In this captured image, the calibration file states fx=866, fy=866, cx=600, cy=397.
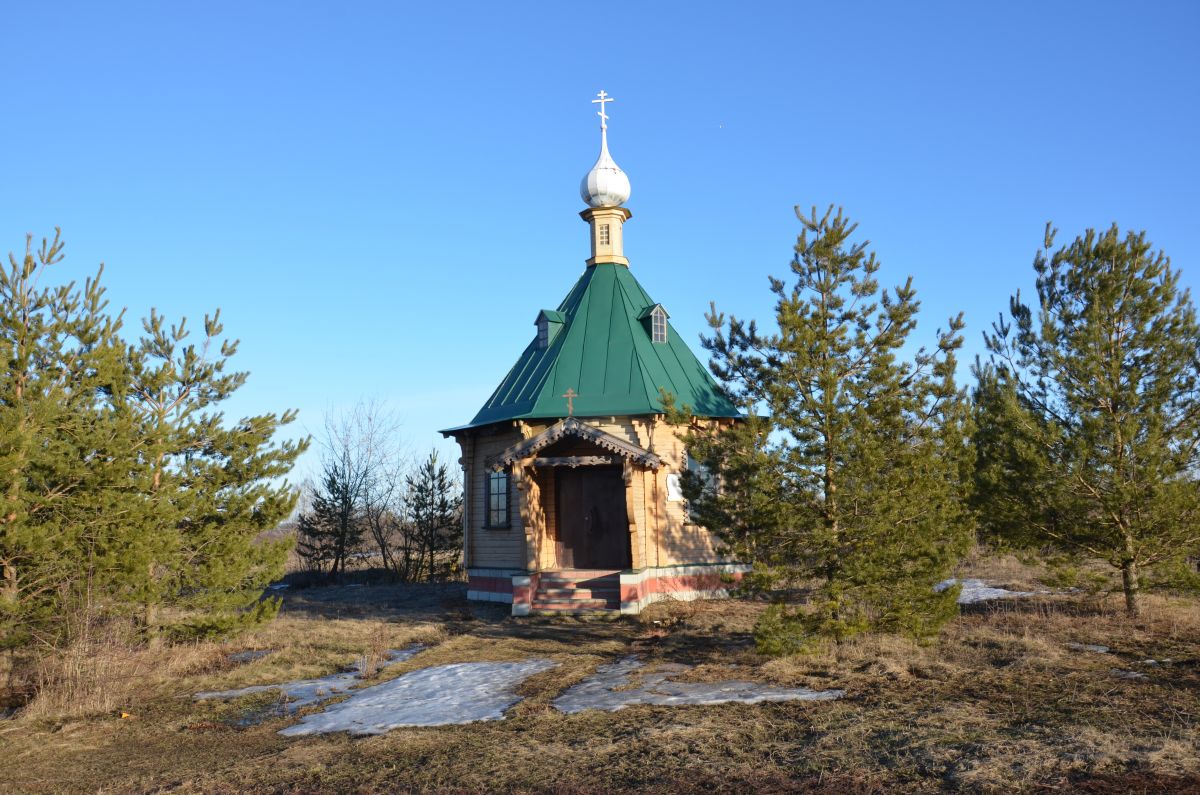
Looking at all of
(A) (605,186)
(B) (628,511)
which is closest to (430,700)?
(B) (628,511)

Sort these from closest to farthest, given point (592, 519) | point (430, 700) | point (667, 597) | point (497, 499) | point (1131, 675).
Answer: point (1131, 675) → point (430, 700) → point (667, 597) → point (592, 519) → point (497, 499)

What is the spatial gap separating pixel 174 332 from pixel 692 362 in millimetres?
11478

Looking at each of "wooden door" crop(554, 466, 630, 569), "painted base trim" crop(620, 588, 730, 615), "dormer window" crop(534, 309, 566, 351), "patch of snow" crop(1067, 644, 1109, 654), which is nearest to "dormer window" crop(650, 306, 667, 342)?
"dormer window" crop(534, 309, 566, 351)

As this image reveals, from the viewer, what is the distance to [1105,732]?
267 inches

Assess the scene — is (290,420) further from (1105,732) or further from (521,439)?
(1105,732)

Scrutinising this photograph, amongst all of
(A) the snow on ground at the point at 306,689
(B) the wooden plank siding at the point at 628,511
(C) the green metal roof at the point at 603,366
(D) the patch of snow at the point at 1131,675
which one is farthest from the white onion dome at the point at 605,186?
(D) the patch of snow at the point at 1131,675

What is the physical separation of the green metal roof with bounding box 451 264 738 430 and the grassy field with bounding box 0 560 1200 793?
6.42 m

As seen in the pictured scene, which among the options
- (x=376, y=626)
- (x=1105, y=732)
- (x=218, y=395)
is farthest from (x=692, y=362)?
(x=1105, y=732)

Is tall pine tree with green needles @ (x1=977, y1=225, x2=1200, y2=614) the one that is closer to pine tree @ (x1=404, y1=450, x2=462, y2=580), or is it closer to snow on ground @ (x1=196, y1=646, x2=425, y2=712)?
snow on ground @ (x1=196, y1=646, x2=425, y2=712)

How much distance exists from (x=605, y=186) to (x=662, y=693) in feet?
50.3

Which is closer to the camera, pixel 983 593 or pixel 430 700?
pixel 430 700

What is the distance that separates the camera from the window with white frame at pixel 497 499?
19.4 meters

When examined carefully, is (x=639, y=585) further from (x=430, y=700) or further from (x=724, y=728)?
(x=724, y=728)

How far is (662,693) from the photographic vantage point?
30.7 feet
